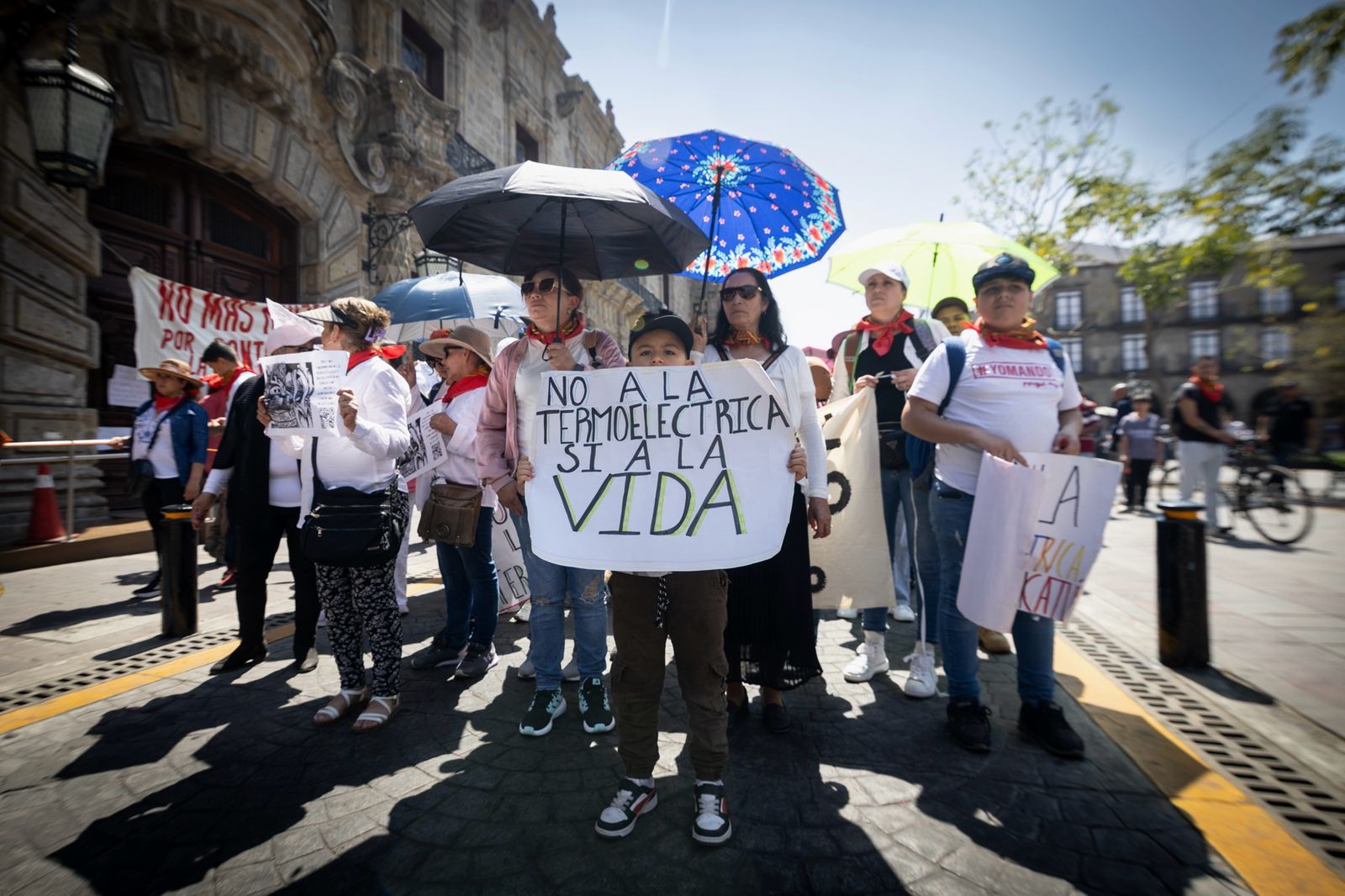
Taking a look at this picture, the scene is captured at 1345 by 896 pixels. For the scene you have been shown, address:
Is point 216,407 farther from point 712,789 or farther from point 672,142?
point 712,789

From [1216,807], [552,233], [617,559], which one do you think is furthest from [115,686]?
[1216,807]

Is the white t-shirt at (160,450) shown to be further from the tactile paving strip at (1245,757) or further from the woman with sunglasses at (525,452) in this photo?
the tactile paving strip at (1245,757)

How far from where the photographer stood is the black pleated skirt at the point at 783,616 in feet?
9.49

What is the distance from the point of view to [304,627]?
3.69 metres

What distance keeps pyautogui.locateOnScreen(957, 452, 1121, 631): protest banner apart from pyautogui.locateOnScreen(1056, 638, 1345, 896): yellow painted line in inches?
27.6

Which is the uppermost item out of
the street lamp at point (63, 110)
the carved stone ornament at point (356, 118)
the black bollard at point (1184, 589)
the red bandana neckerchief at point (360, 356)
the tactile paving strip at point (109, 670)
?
the carved stone ornament at point (356, 118)

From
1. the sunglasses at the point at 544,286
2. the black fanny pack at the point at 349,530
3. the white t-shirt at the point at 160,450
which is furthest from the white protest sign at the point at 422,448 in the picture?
the white t-shirt at the point at 160,450

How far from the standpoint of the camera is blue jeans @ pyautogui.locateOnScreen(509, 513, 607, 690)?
2.85 m

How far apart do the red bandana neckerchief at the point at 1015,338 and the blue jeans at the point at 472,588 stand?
2.84 metres

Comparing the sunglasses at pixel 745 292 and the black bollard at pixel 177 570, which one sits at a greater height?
the sunglasses at pixel 745 292

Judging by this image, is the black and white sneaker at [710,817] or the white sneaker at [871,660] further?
the white sneaker at [871,660]

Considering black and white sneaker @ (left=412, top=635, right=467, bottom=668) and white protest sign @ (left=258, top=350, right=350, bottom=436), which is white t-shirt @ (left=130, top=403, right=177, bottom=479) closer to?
black and white sneaker @ (left=412, top=635, right=467, bottom=668)

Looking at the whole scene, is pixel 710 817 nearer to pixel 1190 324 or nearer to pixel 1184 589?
pixel 1184 589

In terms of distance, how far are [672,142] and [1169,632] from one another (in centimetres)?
401
